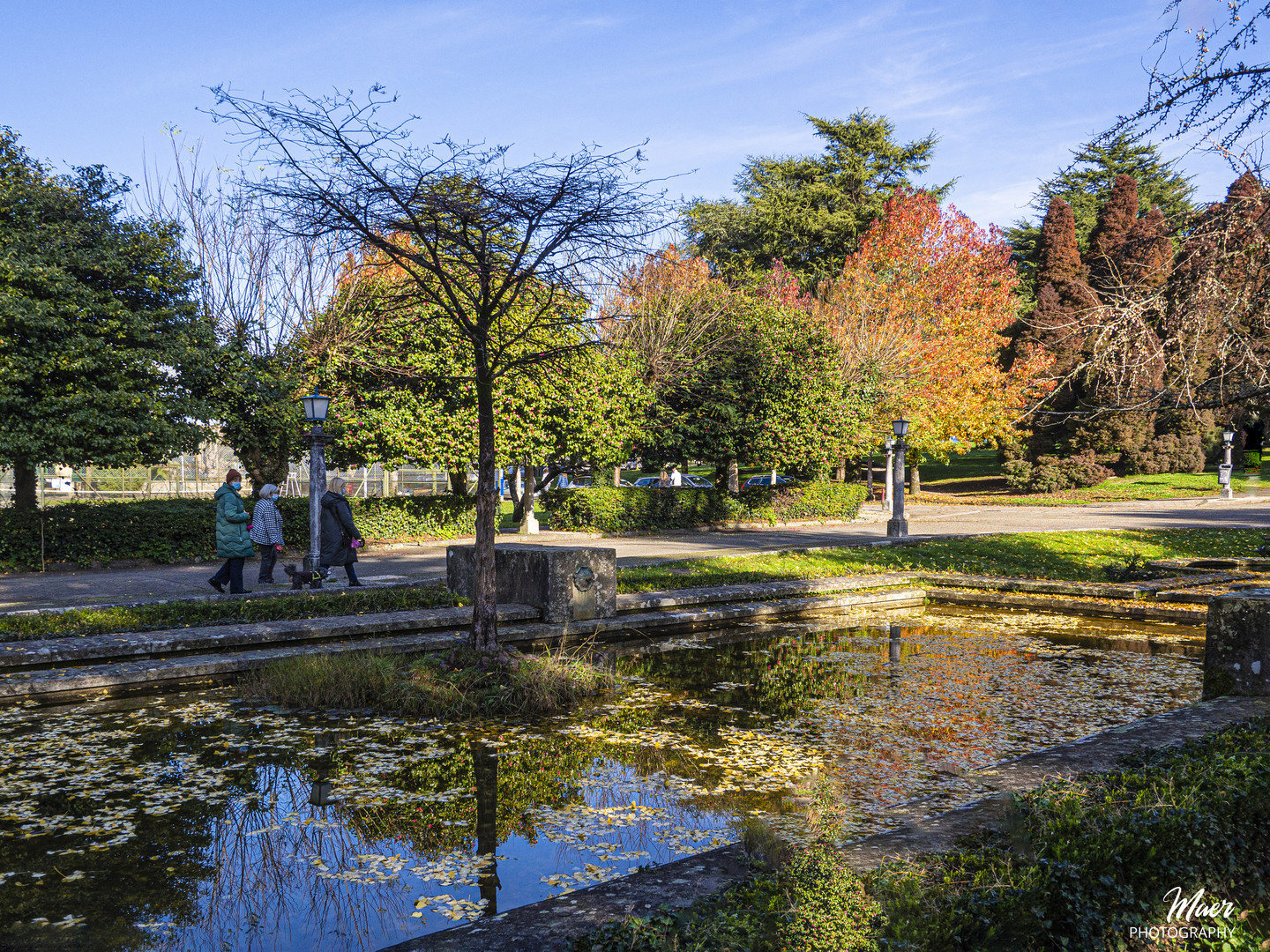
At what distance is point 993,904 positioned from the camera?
289 centimetres

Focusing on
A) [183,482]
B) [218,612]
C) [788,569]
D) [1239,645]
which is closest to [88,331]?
[218,612]

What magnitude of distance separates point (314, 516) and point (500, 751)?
8.82m

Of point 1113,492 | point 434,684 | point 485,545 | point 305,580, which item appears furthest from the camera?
A: point 1113,492

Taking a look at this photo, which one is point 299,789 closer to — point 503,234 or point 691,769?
point 691,769

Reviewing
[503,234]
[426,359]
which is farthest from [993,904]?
[426,359]

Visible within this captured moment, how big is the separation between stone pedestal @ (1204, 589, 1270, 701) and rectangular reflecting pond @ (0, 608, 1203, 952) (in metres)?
1.16

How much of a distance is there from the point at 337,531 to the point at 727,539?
12497 millimetres

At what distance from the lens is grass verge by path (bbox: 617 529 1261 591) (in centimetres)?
1451

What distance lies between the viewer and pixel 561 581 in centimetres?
1066

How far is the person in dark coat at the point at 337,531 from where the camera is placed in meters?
13.6

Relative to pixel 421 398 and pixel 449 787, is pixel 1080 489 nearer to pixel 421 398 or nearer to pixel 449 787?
pixel 421 398

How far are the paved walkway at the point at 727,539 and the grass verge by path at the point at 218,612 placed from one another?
2.29 meters

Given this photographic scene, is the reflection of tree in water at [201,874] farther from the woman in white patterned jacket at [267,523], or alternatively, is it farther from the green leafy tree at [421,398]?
the green leafy tree at [421,398]

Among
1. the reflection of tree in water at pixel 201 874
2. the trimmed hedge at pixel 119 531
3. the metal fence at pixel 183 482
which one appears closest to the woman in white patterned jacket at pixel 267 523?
the trimmed hedge at pixel 119 531
